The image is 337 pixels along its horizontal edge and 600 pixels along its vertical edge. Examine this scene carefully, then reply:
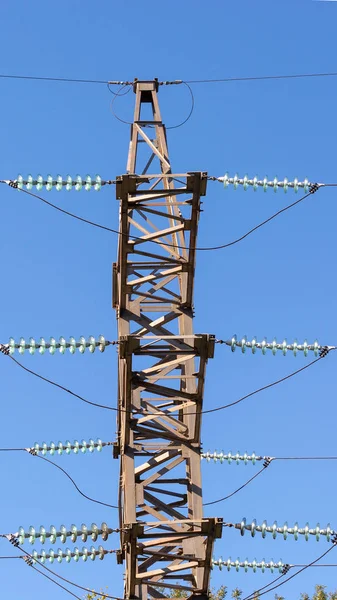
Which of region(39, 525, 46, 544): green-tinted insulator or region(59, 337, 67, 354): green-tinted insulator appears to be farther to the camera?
region(59, 337, 67, 354): green-tinted insulator

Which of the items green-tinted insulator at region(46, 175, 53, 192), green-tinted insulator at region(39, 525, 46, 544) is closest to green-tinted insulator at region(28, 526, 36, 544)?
green-tinted insulator at region(39, 525, 46, 544)

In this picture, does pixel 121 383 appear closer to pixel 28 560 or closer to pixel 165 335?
pixel 165 335

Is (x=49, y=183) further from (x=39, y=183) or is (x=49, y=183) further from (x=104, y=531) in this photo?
(x=104, y=531)

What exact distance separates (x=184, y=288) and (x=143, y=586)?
4534mm

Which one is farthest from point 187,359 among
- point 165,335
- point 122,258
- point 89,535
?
point 89,535

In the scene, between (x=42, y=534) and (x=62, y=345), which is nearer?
(x=42, y=534)

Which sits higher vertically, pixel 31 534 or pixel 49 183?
pixel 49 183

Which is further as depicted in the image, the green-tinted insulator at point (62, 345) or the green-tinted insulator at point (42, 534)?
the green-tinted insulator at point (62, 345)

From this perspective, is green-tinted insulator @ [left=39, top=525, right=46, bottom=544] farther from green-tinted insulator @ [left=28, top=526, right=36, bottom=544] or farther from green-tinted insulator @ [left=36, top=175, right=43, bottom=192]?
green-tinted insulator @ [left=36, top=175, right=43, bottom=192]

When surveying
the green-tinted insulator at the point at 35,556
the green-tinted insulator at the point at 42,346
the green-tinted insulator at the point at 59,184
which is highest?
the green-tinted insulator at the point at 59,184

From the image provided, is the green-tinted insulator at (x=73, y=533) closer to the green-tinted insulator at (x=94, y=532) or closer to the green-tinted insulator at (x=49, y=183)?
the green-tinted insulator at (x=94, y=532)

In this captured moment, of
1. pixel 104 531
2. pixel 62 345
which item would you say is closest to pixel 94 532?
pixel 104 531

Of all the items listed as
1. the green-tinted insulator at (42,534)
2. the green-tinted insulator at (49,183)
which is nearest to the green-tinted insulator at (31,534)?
the green-tinted insulator at (42,534)

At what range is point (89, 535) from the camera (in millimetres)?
16062
